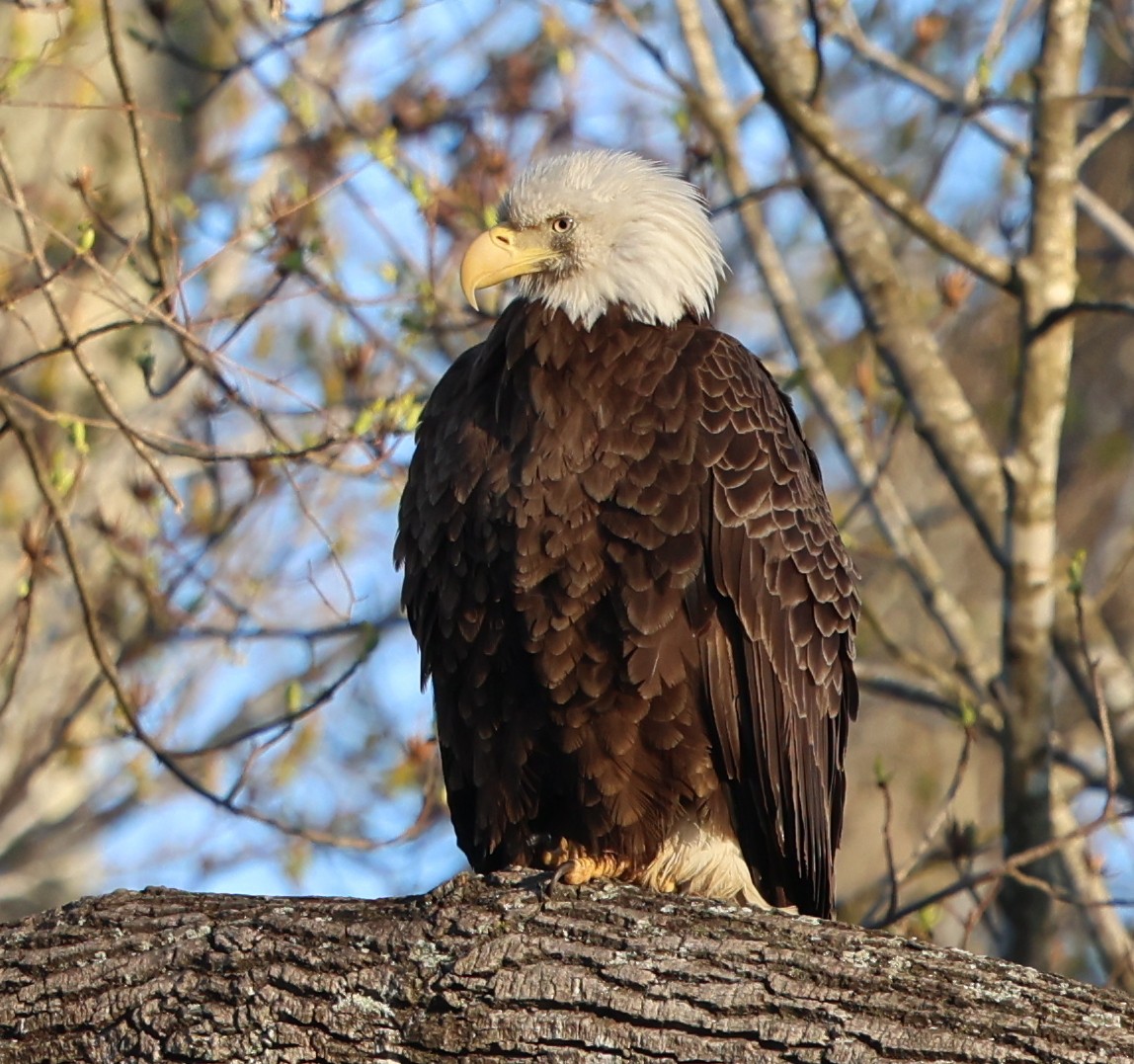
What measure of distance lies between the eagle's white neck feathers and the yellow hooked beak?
0.05 m

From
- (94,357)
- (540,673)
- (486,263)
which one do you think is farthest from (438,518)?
(94,357)

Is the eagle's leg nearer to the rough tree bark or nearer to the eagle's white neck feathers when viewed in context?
the rough tree bark

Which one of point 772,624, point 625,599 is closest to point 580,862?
point 625,599

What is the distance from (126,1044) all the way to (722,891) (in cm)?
179

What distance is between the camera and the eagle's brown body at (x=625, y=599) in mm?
4094

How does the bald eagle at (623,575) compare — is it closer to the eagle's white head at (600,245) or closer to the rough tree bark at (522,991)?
the eagle's white head at (600,245)

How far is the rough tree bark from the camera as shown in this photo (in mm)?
3004

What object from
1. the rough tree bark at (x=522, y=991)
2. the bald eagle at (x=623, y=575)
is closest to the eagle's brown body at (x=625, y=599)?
the bald eagle at (x=623, y=575)

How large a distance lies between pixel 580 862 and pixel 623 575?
741mm

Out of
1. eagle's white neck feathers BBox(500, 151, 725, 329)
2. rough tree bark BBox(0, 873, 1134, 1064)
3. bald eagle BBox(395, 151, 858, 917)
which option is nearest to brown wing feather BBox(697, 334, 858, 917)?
bald eagle BBox(395, 151, 858, 917)

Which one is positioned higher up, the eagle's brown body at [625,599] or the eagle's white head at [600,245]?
the eagle's white head at [600,245]

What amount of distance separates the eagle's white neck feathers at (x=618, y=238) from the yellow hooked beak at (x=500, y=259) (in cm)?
5

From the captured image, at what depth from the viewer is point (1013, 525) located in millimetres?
5527

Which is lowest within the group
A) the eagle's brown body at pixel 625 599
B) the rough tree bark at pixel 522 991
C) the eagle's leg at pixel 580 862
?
the rough tree bark at pixel 522 991
